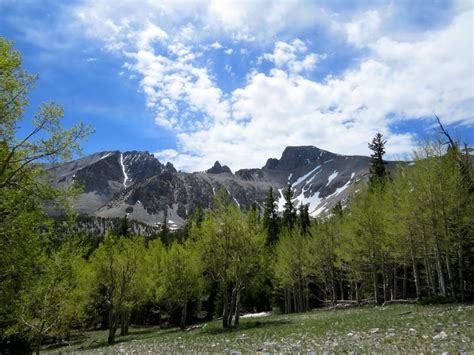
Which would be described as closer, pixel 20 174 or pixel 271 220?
pixel 20 174

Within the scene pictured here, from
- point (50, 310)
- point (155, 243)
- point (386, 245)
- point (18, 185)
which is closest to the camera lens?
point (18, 185)

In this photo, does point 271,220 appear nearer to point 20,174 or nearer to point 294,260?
point 294,260

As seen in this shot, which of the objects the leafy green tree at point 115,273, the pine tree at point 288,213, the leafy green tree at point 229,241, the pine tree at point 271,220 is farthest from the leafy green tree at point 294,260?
the leafy green tree at point 229,241

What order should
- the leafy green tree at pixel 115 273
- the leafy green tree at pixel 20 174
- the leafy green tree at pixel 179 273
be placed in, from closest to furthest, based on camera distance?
the leafy green tree at pixel 20 174 < the leafy green tree at pixel 115 273 < the leafy green tree at pixel 179 273

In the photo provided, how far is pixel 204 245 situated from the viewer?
34.1 m

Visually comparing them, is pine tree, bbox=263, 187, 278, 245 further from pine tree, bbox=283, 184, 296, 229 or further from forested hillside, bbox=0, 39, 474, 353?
forested hillside, bbox=0, 39, 474, 353

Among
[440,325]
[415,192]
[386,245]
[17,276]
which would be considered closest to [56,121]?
[17,276]

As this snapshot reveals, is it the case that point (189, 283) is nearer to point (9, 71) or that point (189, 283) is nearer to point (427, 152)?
point (427, 152)

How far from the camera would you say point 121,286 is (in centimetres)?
4153

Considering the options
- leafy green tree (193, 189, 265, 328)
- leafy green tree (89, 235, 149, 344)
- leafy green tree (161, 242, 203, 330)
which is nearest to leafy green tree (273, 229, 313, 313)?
leafy green tree (161, 242, 203, 330)

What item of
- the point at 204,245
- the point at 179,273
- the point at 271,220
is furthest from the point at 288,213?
the point at 204,245

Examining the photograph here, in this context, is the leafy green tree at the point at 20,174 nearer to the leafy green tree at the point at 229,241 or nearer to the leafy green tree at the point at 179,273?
the leafy green tree at the point at 229,241

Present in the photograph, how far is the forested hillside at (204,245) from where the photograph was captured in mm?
14312

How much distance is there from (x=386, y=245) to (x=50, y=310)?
32.9 m
